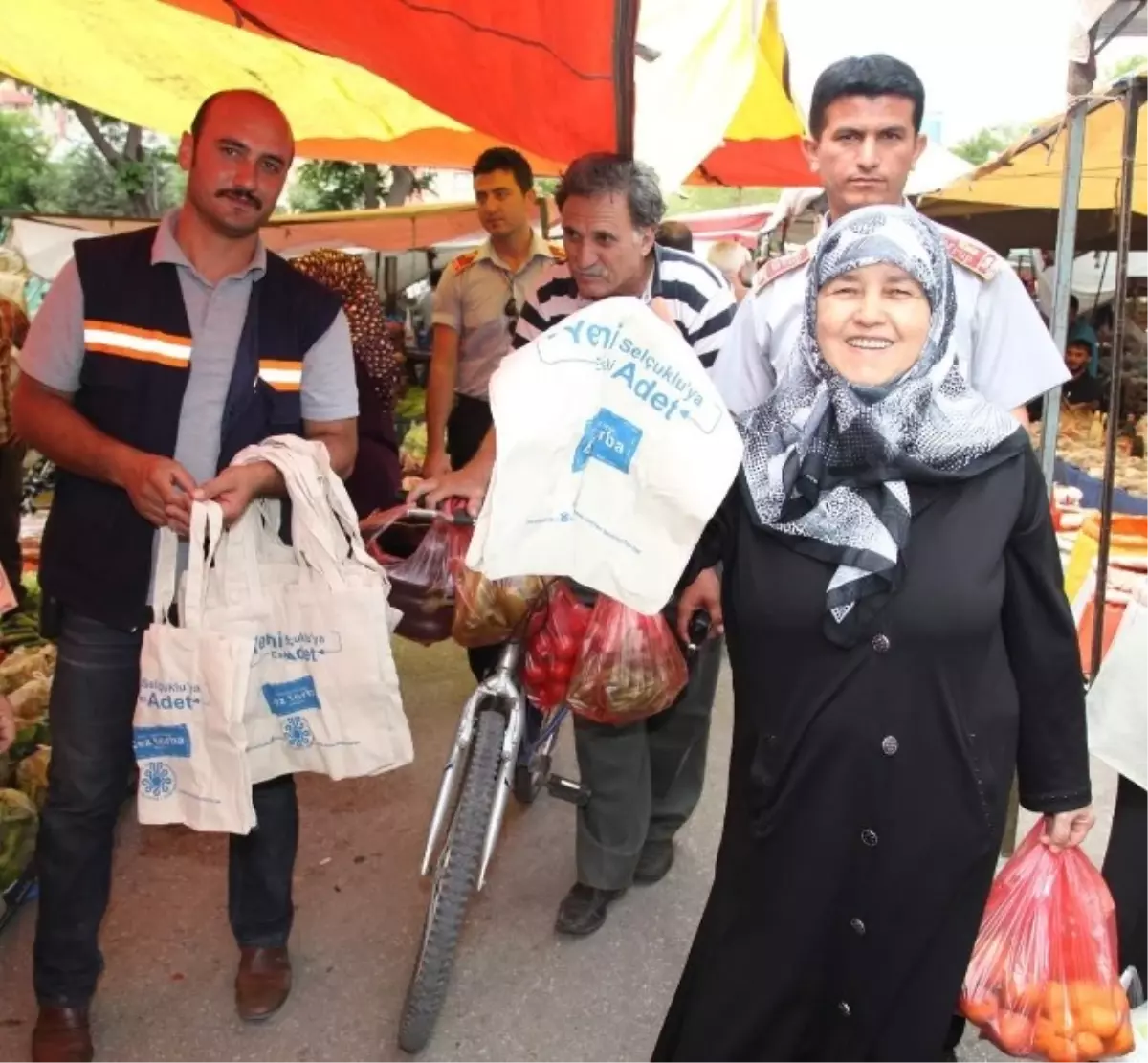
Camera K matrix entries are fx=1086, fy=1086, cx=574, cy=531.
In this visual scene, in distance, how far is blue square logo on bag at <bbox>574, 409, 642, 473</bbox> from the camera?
181cm

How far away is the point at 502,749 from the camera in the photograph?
265 centimetres

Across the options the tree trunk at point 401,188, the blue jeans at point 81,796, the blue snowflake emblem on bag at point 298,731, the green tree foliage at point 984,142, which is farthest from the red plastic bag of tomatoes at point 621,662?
the green tree foliage at point 984,142

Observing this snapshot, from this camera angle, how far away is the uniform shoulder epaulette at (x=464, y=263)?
4.62 m

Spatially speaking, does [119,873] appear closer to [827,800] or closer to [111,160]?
[827,800]

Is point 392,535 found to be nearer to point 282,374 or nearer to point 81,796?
point 282,374

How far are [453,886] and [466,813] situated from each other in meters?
0.17

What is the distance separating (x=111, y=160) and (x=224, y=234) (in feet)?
57.3

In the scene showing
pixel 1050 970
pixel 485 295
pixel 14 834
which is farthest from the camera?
pixel 485 295

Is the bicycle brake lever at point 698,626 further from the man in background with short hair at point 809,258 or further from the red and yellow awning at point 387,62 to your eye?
the red and yellow awning at point 387,62

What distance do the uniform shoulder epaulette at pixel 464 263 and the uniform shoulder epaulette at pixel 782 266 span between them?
216 cm

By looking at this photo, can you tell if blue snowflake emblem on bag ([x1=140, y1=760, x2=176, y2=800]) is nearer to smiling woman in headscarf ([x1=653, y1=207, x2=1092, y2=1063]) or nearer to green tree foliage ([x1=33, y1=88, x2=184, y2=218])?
smiling woman in headscarf ([x1=653, y1=207, x2=1092, y2=1063])

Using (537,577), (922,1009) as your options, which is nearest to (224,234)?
(537,577)

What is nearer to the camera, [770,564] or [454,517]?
[770,564]

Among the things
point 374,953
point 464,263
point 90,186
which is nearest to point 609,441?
point 374,953
